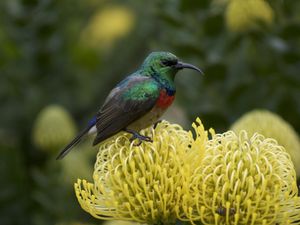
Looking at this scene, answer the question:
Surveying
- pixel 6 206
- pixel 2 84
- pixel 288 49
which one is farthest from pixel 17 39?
pixel 288 49

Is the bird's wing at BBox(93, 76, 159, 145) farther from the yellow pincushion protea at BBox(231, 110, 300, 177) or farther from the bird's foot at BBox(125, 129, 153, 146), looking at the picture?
the yellow pincushion protea at BBox(231, 110, 300, 177)

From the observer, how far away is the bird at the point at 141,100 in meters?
3.72

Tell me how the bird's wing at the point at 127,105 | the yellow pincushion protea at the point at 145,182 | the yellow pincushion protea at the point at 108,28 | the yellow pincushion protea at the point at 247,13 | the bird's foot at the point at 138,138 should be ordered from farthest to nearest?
the yellow pincushion protea at the point at 108,28, the yellow pincushion protea at the point at 247,13, the bird's wing at the point at 127,105, the bird's foot at the point at 138,138, the yellow pincushion protea at the point at 145,182

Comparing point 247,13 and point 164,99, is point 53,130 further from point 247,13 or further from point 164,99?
point 164,99

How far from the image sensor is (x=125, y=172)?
348 cm

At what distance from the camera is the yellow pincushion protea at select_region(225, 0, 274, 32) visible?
16.7ft

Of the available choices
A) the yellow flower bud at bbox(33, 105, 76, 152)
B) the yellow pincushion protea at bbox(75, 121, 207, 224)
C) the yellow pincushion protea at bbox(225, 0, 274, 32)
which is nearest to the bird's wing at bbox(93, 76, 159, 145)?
the yellow pincushion protea at bbox(75, 121, 207, 224)

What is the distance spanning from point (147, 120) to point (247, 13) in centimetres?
165

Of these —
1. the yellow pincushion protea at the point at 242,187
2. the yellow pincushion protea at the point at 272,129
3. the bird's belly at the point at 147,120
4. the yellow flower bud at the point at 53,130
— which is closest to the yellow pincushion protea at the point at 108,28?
the yellow flower bud at the point at 53,130

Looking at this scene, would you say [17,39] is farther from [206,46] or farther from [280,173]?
[280,173]

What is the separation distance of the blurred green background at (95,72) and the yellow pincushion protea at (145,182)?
1543 millimetres

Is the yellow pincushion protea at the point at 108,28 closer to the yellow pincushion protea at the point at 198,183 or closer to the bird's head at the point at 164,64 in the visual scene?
the bird's head at the point at 164,64

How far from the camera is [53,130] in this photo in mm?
5664

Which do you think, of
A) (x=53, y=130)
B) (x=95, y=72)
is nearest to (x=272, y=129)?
(x=53, y=130)
